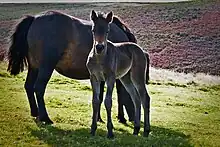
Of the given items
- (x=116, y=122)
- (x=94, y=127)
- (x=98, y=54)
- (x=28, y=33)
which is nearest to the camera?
(x=98, y=54)

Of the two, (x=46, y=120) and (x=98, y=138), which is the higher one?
(x=98, y=138)

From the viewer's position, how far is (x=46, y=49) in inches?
381

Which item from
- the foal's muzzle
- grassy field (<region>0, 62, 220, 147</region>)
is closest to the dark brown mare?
grassy field (<region>0, 62, 220, 147</region>)

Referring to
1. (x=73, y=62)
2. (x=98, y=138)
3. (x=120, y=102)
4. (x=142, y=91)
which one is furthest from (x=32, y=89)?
(x=142, y=91)

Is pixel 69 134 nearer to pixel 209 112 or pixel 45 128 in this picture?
pixel 45 128

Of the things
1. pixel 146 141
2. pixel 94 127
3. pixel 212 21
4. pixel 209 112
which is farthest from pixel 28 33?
pixel 212 21

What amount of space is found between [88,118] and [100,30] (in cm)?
350

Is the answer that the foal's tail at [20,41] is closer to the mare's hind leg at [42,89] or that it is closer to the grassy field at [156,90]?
the mare's hind leg at [42,89]

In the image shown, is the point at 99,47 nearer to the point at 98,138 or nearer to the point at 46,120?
the point at 98,138

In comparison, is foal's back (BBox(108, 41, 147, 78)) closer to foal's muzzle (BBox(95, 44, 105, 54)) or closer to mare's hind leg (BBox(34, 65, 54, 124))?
foal's muzzle (BBox(95, 44, 105, 54))

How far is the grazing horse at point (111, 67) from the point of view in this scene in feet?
25.9

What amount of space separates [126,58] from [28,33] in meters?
2.54

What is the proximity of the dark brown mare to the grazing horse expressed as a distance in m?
1.56

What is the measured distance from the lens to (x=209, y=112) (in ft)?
46.5
